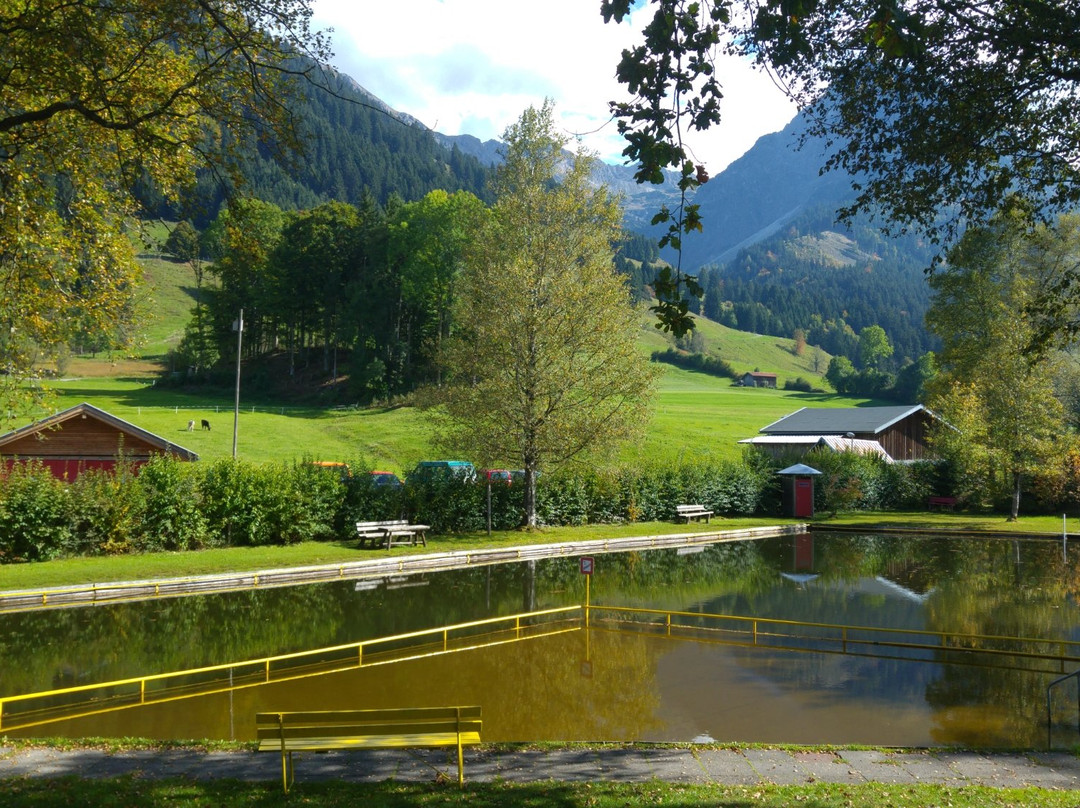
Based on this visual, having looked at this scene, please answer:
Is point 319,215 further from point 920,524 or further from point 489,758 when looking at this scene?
point 489,758

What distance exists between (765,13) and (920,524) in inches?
1539

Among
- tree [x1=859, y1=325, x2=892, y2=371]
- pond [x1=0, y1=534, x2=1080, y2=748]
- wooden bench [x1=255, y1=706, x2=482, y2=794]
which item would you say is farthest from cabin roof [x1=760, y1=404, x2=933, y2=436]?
tree [x1=859, y1=325, x2=892, y2=371]

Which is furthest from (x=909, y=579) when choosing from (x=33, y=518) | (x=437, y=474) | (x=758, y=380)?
(x=758, y=380)

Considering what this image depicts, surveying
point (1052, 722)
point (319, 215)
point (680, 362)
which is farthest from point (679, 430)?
point (680, 362)

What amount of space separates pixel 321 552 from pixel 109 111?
18.1 metres

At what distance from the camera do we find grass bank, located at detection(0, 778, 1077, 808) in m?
7.21

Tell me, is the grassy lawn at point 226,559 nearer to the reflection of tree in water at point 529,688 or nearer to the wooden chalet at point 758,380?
the reflection of tree in water at point 529,688

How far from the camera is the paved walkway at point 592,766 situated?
823 centimetres

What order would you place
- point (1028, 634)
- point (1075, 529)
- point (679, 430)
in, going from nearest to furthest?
point (1028, 634), point (1075, 529), point (679, 430)

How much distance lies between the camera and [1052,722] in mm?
11797

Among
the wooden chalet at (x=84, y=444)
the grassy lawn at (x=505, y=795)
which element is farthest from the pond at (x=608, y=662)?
the wooden chalet at (x=84, y=444)

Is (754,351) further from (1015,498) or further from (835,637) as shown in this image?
(835,637)

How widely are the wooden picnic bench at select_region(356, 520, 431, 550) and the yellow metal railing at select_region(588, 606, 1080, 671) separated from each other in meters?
10.8

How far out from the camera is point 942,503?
163 ft
